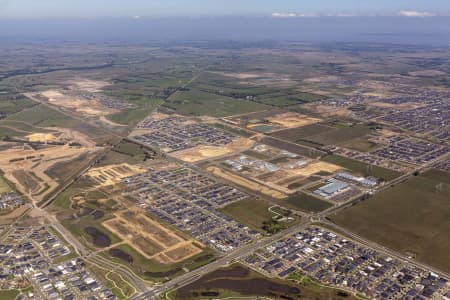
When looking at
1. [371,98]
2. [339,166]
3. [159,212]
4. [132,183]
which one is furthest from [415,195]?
[371,98]

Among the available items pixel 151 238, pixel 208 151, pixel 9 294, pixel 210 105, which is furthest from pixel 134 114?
pixel 9 294

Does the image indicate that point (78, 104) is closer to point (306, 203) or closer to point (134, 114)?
point (134, 114)

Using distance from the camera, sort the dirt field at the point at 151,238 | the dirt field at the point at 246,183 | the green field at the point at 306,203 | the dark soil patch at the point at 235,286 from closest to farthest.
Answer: the dark soil patch at the point at 235,286, the dirt field at the point at 151,238, the green field at the point at 306,203, the dirt field at the point at 246,183

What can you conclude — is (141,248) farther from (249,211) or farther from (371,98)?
(371,98)

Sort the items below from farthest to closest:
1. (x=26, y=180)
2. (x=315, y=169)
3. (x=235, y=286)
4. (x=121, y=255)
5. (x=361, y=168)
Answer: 1. (x=361, y=168)
2. (x=315, y=169)
3. (x=26, y=180)
4. (x=121, y=255)
5. (x=235, y=286)

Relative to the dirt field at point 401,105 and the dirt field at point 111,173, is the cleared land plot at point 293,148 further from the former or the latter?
the dirt field at point 401,105

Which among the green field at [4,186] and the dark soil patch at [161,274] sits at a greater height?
the green field at [4,186]

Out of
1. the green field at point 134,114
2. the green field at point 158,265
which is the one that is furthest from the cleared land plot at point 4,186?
the green field at point 134,114
